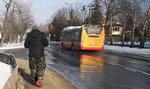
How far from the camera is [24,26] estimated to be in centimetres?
7125

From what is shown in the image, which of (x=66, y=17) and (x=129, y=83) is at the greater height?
(x=66, y=17)

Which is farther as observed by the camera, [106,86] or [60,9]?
[60,9]

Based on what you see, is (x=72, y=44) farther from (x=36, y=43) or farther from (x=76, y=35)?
(x=36, y=43)

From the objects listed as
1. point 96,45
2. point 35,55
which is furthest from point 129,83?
point 96,45

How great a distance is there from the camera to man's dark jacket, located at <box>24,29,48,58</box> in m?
7.04

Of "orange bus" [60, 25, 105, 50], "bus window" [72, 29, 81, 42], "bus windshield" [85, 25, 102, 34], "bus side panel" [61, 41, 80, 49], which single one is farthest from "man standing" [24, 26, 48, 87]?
"bus side panel" [61, 41, 80, 49]

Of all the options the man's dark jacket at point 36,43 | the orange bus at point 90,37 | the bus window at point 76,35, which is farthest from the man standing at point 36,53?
the bus window at point 76,35

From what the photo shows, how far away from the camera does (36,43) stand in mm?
7098

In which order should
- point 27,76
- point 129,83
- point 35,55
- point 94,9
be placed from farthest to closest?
point 94,9 → point 27,76 → point 129,83 → point 35,55

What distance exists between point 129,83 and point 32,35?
12.5 feet

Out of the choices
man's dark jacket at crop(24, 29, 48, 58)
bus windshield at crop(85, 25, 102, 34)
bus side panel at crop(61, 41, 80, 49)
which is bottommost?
bus side panel at crop(61, 41, 80, 49)

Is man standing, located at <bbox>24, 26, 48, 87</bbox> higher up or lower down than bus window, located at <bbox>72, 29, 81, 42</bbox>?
lower down

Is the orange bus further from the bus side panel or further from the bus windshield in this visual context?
the bus side panel

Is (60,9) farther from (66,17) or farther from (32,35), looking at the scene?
(32,35)
